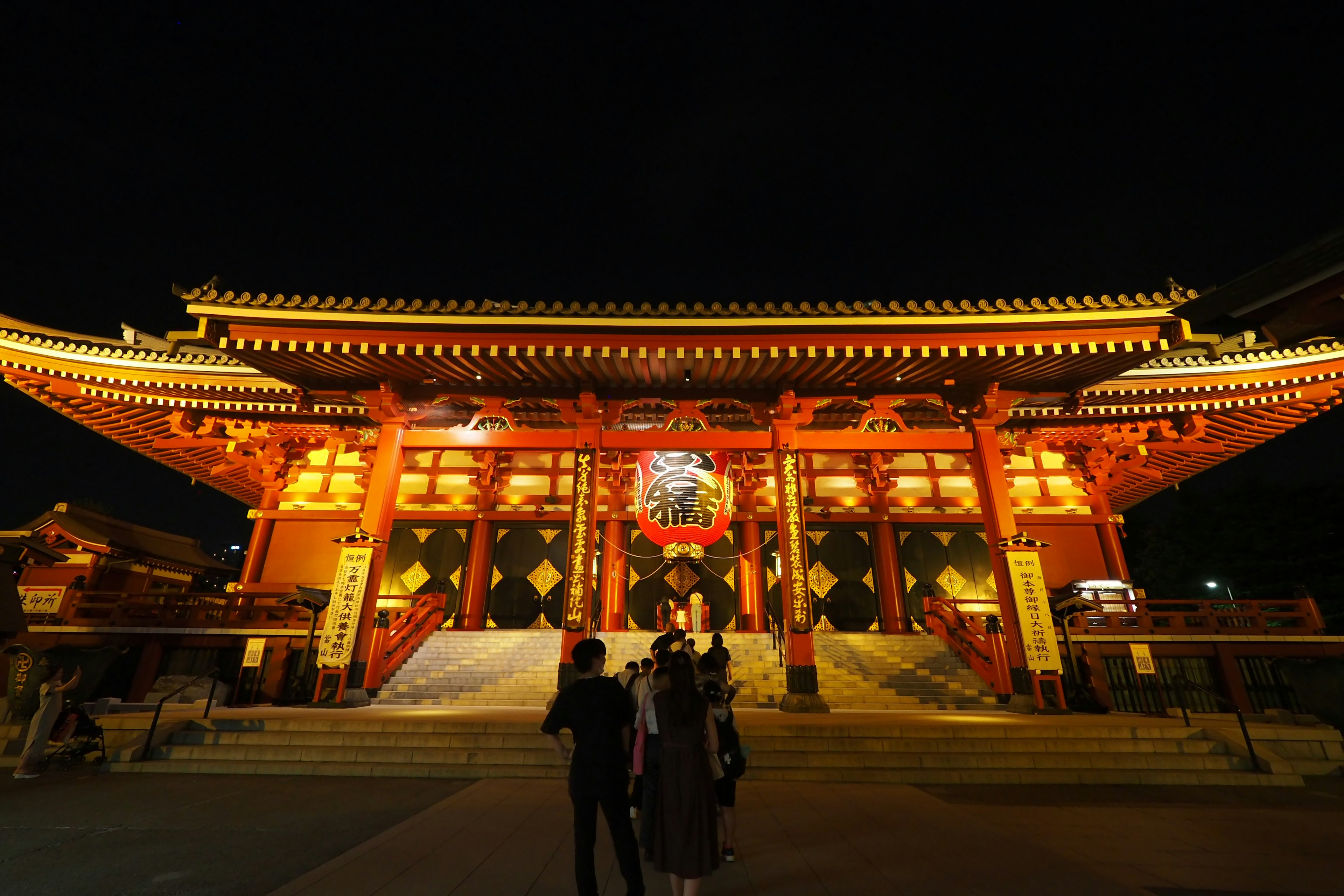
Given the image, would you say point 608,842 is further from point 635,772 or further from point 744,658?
point 744,658

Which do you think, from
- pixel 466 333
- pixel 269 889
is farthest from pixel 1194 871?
pixel 466 333

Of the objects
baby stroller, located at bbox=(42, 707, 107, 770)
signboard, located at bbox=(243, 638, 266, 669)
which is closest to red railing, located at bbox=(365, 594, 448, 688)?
signboard, located at bbox=(243, 638, 266, 669)

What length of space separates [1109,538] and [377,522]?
17321 millimetres

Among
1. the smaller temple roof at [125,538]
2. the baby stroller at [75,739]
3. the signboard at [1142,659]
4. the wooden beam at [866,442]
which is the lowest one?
the baby stroller at [75,739]

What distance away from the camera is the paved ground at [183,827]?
3.80 m

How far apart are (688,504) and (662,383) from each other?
→ 8.37ft

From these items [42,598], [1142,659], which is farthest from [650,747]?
[42,598]

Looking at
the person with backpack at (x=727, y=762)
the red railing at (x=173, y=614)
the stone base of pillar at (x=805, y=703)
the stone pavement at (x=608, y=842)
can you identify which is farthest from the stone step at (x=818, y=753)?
the red railing at (x=173, y=614)

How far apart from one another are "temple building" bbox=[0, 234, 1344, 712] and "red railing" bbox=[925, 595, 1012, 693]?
0.25 ft

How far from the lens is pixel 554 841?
4.44 m

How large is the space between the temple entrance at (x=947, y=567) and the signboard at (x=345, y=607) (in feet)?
42.2

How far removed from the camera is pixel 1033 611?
982cm

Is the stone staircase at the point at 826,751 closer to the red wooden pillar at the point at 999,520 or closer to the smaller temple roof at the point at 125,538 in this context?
the red wooden pillar at the point at 999,520

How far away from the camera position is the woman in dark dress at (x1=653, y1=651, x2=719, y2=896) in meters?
3.18
